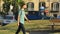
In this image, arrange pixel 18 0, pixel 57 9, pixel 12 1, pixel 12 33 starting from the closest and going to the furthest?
pixel 12 33 < pixel 18 0 < pixel 12 1 < pixel 57 9

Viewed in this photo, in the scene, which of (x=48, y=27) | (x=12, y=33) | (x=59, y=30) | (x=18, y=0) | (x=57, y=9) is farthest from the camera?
(x=57, y=9)

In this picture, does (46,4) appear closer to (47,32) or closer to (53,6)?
(53,6)

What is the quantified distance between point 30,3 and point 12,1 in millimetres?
34026

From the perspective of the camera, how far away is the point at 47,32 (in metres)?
16.4

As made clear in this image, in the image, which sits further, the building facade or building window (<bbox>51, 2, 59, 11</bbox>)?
building window (<bbox>51, 2, 59, 11</bbox>)

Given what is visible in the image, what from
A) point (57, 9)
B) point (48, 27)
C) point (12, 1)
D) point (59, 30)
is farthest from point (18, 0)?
point (57, 9)

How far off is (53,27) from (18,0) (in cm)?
425

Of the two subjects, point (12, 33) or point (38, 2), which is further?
point (38, 2)

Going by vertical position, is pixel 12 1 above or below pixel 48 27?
above

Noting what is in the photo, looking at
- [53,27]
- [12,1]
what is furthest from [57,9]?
[53,27]

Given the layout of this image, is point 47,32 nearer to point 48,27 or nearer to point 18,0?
point 48,27

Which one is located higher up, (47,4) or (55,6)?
(47,4)

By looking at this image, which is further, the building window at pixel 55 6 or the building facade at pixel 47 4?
the building window at pixel 55 6

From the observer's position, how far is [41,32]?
16391 millimetres
